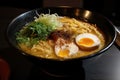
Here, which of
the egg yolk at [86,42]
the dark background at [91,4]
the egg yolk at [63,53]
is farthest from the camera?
the dark background at [91,4]

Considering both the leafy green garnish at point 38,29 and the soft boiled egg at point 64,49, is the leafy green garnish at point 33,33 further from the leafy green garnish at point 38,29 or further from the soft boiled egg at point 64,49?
the soft boiled egg at point 64,49

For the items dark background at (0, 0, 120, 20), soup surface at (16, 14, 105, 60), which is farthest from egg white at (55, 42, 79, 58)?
dark background at (0, 0, 120, 20)

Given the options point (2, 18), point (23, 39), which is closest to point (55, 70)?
point (23, 39)

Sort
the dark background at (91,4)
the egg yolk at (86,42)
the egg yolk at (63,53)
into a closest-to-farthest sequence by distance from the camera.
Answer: the egg yolk at (63,53) → the egg yolk at (86,42) → the dark background at (91,4)

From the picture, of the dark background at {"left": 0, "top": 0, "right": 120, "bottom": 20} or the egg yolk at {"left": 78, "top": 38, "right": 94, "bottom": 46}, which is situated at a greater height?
the egg yolk at {"left": 78, "top": 38, "right": 94, "bottom": 46}

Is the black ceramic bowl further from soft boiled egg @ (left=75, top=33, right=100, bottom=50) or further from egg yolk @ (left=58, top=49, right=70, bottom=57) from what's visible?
egg yolk @ (left=58, top=49, right=70, bottom=57)

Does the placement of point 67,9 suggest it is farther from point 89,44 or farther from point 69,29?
point 89,44

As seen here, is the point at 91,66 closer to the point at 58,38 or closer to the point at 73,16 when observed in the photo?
the point at 58,38

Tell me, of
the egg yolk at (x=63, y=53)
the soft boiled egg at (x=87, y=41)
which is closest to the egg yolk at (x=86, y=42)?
the soft boiled egg at (x=87, y=41)
